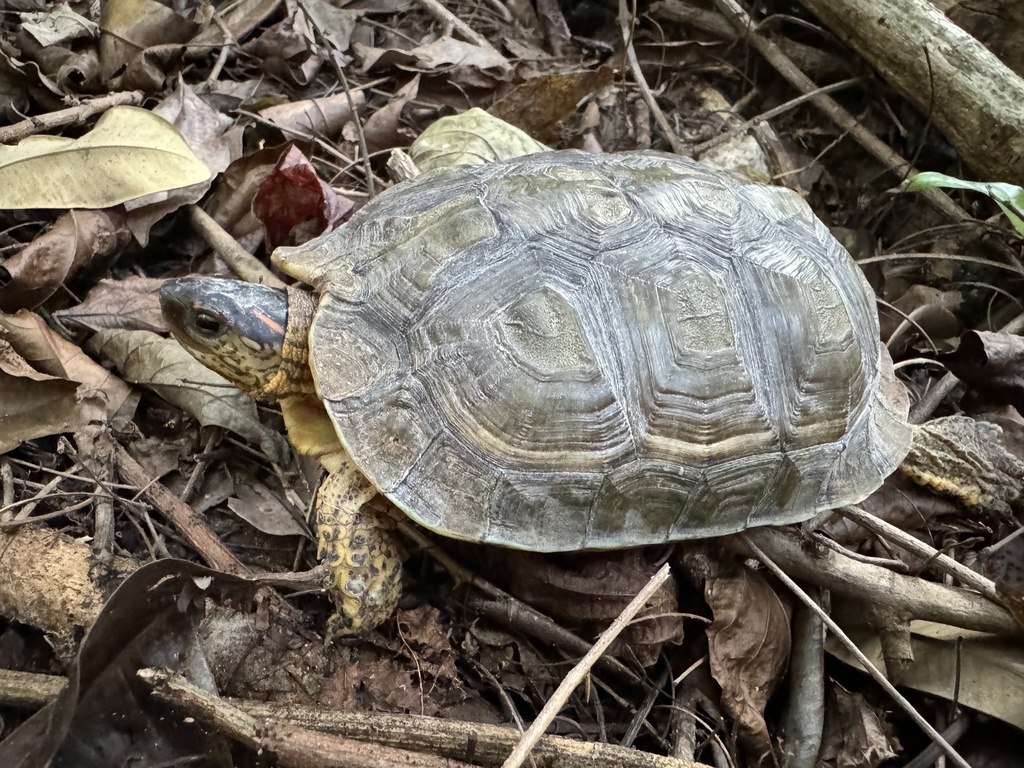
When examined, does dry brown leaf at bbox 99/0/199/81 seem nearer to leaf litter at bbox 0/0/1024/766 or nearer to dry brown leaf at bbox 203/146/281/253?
leaf litter at bbox 0/0/1024/766

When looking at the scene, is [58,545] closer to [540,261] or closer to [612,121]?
[540,261]

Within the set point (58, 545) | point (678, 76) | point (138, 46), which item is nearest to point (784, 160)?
point (678, 76)

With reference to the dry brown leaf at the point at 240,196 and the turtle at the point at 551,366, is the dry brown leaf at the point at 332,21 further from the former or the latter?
the turtle at the point at 551,366

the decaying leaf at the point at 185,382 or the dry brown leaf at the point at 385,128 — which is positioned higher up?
the dry brown leaf at the point at 385,128

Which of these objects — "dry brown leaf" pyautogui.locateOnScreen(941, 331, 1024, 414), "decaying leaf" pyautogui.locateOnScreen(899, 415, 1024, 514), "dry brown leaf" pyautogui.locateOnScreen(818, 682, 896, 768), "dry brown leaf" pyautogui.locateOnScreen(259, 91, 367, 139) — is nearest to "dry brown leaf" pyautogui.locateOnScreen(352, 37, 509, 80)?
"dry brown leaf" pyautogui.locateOnScreen(259, 91, 367, 139)

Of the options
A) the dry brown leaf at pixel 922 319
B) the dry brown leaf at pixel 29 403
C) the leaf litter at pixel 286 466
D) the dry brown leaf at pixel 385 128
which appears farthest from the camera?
the dry brown leaf at pixel 385 128

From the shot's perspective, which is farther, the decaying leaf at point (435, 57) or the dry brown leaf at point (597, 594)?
the decaying leaf at point (435, 57)

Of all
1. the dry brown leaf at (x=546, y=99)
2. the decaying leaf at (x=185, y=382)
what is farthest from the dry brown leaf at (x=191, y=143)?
the dry brown leaf at (x=546, y=99)
